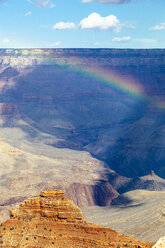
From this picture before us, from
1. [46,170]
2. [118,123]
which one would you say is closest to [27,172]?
[46,170]

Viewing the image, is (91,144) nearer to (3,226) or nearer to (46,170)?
(46,170)

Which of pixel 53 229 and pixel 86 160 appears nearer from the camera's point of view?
pixel 53 229

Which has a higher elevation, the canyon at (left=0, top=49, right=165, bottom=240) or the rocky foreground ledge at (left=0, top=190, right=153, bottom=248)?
the rocky foreground ledge at (left=0, top=190, right=153, bottom=248)

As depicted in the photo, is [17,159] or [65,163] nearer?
[17,159]

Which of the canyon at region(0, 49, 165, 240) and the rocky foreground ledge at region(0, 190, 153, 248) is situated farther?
the canyon at region(0, 49, 165, 240)

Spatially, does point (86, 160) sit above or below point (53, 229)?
below

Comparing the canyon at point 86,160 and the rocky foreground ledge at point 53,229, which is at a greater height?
the rocky foreground ledge at point 53,229

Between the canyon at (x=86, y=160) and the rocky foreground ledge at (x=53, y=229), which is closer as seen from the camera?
the rocky foreground ledge at (x=53, y=229)

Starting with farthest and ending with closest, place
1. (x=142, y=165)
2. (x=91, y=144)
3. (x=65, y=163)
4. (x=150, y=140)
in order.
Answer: (x=91, y=144) < (x=150, y=140) < (x=142, y=165) < (x=65, y=163)
